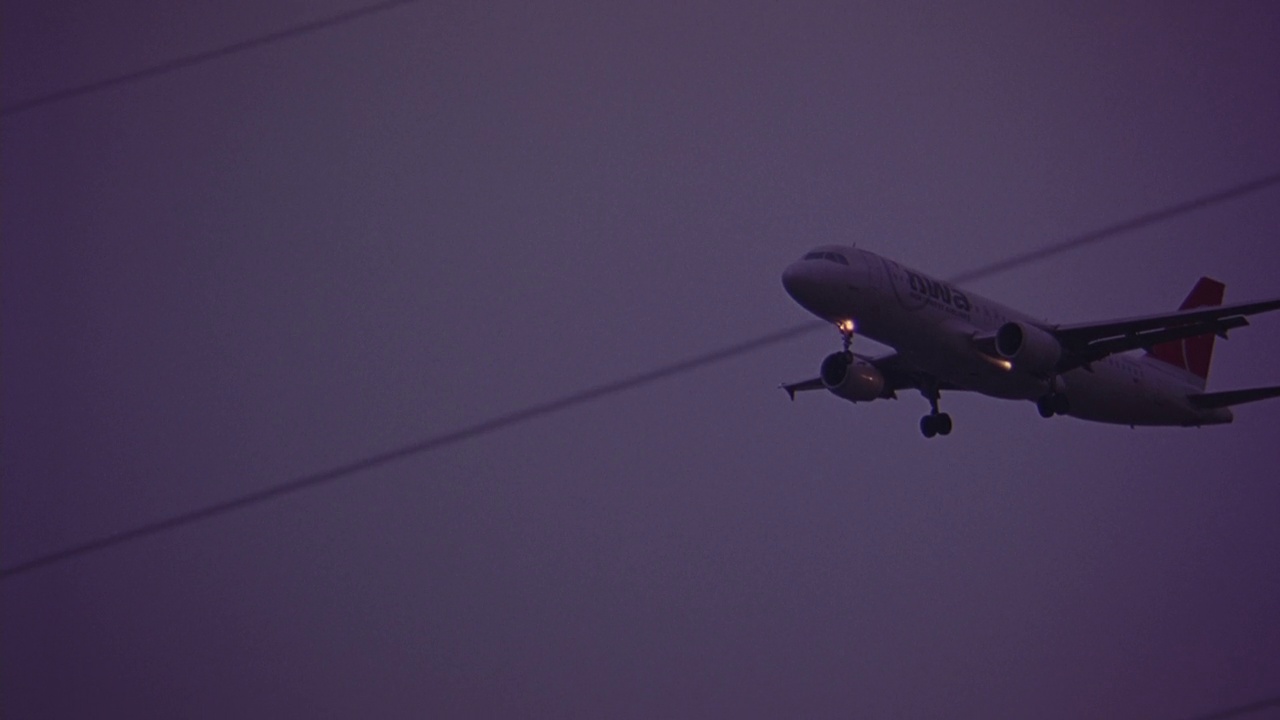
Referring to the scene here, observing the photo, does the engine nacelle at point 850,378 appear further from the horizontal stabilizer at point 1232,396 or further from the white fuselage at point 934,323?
the horizontal stabilizer at point 1232,396

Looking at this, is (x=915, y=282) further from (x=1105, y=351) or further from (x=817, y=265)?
(x=1105, y=351)

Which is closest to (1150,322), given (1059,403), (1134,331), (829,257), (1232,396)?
(1134,331)

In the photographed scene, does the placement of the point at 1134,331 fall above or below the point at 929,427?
above

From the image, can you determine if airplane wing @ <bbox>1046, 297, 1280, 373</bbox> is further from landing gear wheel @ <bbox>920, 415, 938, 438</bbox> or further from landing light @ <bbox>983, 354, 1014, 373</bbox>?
landing gear wheel @ <bbox>920, 415, 938, 438</bbox>

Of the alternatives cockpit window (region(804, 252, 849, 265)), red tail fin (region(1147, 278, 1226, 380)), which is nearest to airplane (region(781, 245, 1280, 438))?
cockpit window (region(804, 252, 849, 265))

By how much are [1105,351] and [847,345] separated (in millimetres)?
8332

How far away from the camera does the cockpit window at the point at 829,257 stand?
1362 inches

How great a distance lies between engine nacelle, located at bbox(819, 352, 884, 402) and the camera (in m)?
38.1

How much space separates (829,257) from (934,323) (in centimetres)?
346

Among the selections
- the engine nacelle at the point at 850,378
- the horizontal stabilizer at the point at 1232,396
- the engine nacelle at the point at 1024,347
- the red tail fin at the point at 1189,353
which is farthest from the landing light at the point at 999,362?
the red tail fin at the point at 1189,353

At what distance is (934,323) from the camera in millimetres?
35625

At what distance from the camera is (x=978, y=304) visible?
3772 centimetres

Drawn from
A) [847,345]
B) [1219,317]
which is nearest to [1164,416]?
[1219,317]

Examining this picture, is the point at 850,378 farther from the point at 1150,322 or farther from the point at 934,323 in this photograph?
the point at 1150,322
